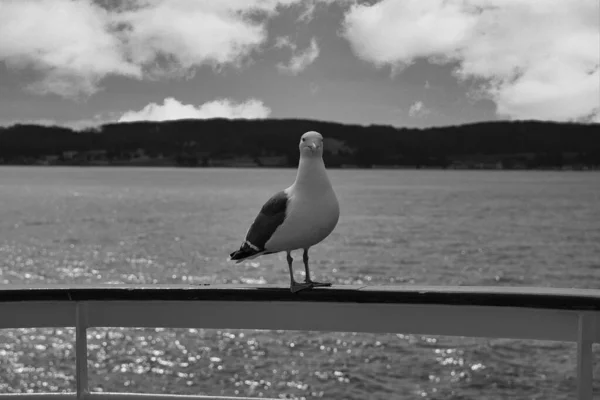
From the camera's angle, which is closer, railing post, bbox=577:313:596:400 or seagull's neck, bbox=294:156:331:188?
railing post, bbox=577:313:596:400

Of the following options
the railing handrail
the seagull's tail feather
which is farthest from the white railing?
the seagull's tail feather

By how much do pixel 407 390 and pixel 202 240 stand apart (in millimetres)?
31639

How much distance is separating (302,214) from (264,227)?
0.14 metres

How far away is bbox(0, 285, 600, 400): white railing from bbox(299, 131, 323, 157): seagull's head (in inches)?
19.6

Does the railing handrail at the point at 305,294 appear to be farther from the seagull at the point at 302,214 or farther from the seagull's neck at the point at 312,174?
the seagull's neck at the point at 312,174

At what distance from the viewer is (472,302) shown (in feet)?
6.84

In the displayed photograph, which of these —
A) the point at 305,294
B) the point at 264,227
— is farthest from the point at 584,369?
the point at 264,227

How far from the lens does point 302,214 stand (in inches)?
95.8

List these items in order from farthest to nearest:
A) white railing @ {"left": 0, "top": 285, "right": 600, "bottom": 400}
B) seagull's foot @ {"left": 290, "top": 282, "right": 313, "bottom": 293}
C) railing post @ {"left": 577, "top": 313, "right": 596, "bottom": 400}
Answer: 1. seagull's foot @ {"left": 290, "top": 282, "right": 313, "bottom": 293}
2. white railing @ {"left": 0, "top": 285, "right": 600, "bottom": 400}
3. railing post @ {"left": 577, "top": 313, "right": 596, "bottom": 400}

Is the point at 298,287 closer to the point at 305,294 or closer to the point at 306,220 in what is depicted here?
the point at 305,294

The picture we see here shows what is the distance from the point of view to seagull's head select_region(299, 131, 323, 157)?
2518 mm

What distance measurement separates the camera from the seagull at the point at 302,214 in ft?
8.00

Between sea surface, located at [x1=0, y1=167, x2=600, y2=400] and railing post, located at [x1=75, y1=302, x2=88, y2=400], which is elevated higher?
railing post, located at [x1=75, y1=302, x2=88, y2=400]

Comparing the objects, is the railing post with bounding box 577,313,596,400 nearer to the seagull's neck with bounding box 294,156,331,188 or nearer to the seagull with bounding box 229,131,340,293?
the seagull with bounding box 229,131,340,293
